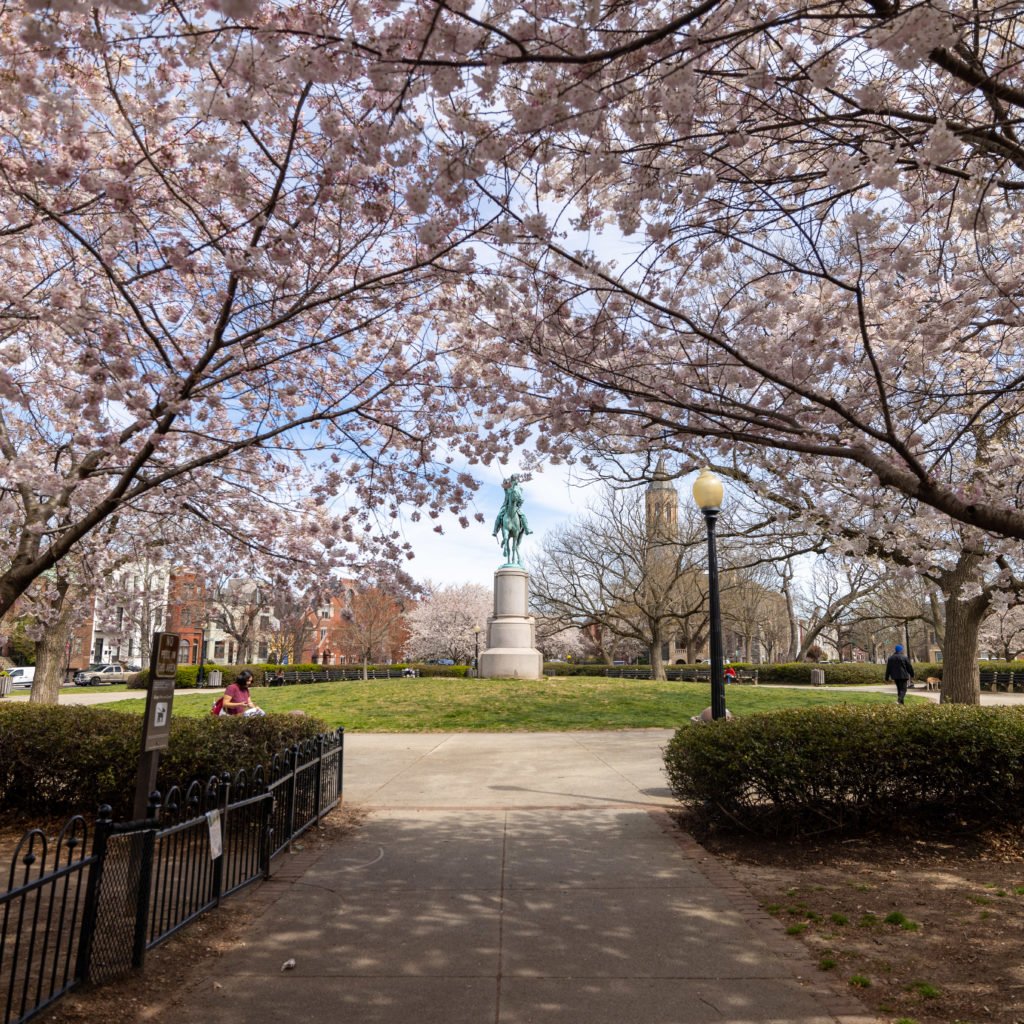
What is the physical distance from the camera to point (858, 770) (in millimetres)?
6863

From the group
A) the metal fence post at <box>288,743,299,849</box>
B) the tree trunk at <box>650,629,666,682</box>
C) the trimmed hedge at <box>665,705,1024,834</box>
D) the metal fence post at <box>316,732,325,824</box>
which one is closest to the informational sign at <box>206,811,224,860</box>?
the metal fence post at <box>288,743,299,849</box>

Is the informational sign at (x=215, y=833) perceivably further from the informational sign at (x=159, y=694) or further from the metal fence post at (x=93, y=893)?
the metal fence post at (x=93, y=893)

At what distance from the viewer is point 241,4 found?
335 cm

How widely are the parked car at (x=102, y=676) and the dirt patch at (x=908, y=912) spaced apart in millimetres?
53215

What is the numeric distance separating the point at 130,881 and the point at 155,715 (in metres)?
1.08

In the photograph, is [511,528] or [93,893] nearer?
[93,893]

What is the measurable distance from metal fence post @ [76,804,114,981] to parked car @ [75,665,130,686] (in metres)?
53.1

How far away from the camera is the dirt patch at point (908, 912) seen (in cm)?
402

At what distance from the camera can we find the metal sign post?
4.88 meters

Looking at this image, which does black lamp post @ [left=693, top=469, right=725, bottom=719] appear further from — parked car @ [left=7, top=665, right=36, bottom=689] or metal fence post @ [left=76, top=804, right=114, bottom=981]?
parked car @ [left=7, top=665, right=36, bottom=689]

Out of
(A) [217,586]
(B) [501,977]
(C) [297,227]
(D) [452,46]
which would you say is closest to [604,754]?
(A) [217,586]

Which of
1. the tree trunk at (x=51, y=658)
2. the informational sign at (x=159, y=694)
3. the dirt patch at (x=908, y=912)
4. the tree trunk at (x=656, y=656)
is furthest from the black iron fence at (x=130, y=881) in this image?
the tree trunk at (x=656, y=656)

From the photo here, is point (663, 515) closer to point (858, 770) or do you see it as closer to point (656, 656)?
point (656, 656)

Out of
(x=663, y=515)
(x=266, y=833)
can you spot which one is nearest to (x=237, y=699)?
(x=266, y=833)
